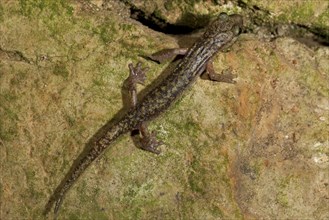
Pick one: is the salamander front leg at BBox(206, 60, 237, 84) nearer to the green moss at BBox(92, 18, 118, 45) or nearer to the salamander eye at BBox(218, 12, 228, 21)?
the salamander eye at BBox(218, 12, 228, 21)

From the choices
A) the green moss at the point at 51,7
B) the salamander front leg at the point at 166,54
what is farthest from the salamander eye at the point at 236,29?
the green moss at the point at 51,7

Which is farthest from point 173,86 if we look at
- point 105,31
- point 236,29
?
→ point 105,31

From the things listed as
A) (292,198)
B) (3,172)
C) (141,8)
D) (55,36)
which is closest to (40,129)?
(3,172)

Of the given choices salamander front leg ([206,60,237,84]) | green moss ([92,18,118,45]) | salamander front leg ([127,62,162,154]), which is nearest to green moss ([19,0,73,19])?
green moss ([92,18,118,45])

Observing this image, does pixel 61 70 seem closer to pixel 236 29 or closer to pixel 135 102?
pixel 135 102

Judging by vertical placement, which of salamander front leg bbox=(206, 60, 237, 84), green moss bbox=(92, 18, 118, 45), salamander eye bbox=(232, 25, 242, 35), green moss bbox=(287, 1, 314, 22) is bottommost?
green moss bbox=(92, 18, 118, 45)

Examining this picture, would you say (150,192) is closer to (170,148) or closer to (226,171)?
(170,148)
